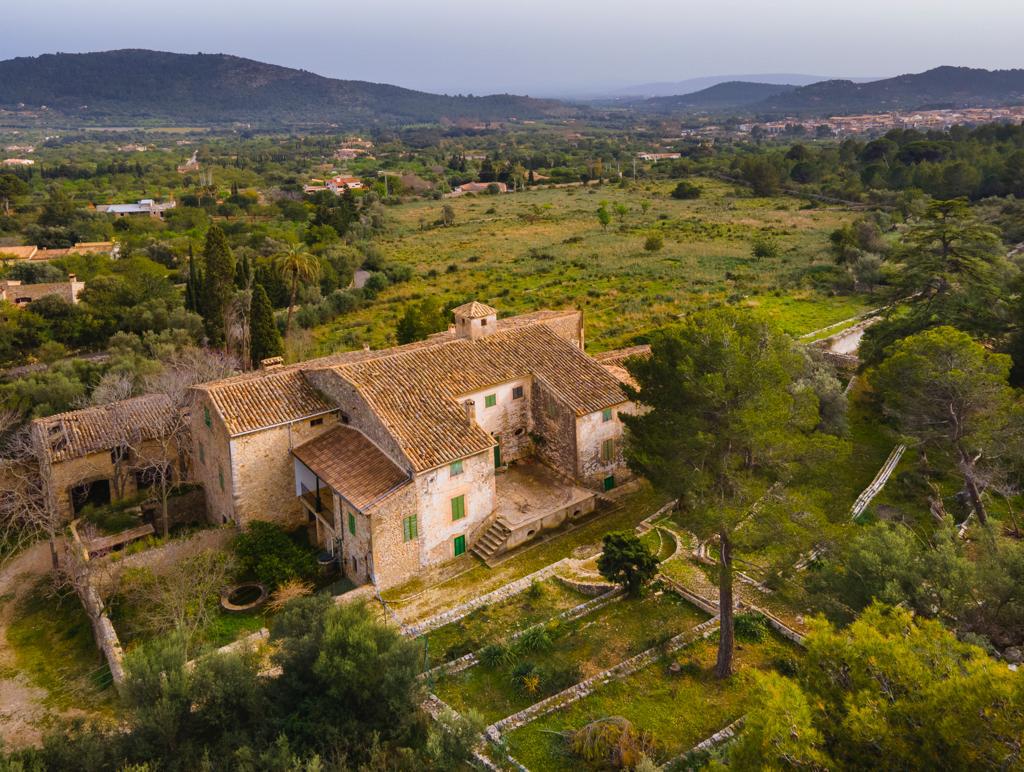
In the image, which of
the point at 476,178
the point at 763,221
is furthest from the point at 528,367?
the point at 476,178

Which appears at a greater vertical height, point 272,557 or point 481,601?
point 272,557

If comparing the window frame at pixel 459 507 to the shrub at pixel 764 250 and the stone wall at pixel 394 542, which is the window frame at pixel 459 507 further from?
the shrub at pixel 764 250

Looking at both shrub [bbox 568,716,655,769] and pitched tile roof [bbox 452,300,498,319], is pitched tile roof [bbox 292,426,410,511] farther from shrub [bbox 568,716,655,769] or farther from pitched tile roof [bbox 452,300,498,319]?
shrub [bbox 568,716,655,769]

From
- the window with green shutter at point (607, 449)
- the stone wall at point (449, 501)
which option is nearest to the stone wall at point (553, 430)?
the window with green shutter at point (607, 449)

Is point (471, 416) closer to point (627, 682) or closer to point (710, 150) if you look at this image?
point (627, 682)

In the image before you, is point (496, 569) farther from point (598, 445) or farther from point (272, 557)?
point (272, 557)

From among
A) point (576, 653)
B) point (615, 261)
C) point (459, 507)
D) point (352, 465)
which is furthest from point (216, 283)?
point (615, 261)
